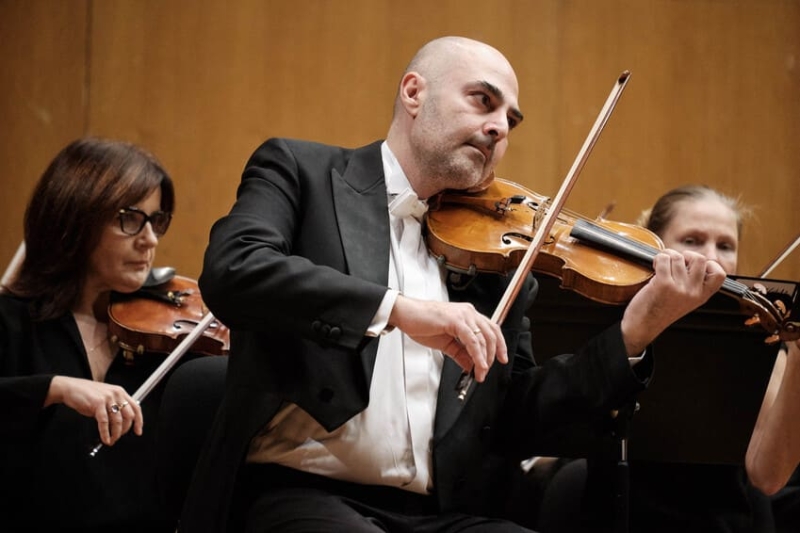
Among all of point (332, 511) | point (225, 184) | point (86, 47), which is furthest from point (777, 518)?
point (86, 47)

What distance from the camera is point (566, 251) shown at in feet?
5.25

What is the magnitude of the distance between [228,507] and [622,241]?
29.4 inches

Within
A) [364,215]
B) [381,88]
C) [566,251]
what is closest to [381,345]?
[364,215]

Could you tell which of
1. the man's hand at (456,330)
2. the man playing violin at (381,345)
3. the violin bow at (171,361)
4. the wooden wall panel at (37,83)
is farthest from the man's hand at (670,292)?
the wooden wall panel at (37,83)

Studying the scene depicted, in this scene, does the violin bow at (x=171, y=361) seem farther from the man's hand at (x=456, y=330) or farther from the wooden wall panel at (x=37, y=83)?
the wooden wall panel at (x=37, y=83)

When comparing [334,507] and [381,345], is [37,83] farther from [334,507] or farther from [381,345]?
[334,507]

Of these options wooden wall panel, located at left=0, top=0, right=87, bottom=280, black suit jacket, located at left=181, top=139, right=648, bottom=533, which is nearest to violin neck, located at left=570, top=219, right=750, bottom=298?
black suit jacket, located at left=181, top=139, right=648, bottom=533

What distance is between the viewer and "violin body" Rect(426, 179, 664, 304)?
1552mm

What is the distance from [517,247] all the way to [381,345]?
0.28 m

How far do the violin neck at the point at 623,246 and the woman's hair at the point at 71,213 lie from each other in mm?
990

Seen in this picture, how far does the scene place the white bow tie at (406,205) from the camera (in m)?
1.62

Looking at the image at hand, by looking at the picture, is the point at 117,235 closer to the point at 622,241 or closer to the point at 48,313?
the point at 48,313

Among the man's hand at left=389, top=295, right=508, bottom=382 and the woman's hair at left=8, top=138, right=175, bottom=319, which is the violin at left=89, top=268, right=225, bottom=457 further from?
the man's hand at left=389, top=295, right=508, bottom=382

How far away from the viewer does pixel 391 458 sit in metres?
1.43
